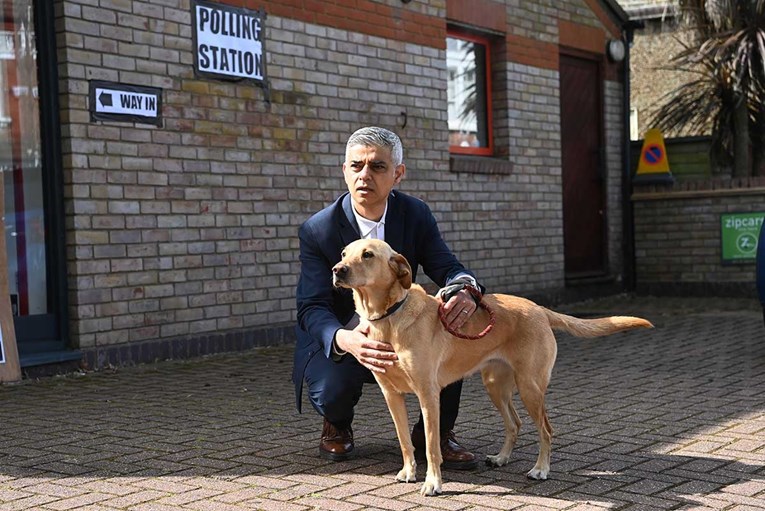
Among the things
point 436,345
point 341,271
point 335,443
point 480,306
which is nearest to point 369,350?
point 436,345

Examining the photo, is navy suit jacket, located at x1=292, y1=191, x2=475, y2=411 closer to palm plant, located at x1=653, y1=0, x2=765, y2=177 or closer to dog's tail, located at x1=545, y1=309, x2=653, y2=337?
dog's tail, located at x1=545, y1=309, x2=653, y2=337

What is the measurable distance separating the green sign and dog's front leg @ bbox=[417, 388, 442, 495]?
10427 millimetres

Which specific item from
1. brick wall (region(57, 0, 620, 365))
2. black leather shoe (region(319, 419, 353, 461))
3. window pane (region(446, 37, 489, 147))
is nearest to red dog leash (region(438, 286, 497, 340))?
black leather shoe (region(319, 419, 353, 461))

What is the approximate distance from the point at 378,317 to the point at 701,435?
2158 millimetres

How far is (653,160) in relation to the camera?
14.6m

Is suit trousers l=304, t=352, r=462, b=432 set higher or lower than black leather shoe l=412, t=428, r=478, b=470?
higher

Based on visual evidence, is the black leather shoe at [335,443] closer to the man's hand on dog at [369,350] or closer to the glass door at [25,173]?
the man's hand on dog at [369,350]

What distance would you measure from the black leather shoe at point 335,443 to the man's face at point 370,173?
1.13 metres

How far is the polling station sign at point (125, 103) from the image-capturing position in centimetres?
797

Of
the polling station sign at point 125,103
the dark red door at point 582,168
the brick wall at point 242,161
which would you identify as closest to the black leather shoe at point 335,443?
the brick wall at point 242,161

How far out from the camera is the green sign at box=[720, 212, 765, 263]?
535 inches

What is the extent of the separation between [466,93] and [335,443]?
8.13 m

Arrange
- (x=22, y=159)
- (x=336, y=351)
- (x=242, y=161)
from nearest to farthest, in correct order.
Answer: (x=336, y=351), (x=22, y=159), (x=242, y=161)

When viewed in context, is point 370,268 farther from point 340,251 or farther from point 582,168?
point 582,168
